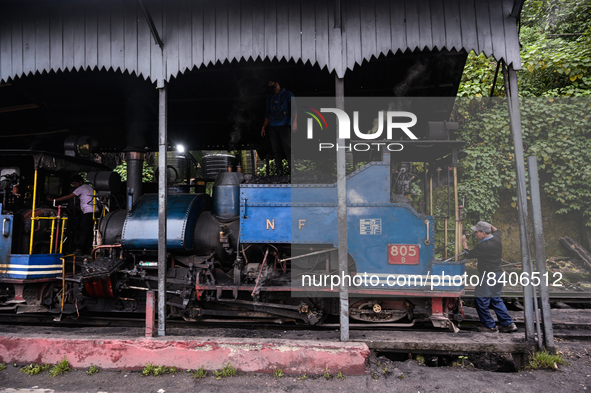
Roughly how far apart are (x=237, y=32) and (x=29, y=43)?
3148 millimetres

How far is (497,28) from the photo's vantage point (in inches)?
168

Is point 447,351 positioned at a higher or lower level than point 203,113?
lower

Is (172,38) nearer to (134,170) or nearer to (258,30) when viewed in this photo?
(258,30)

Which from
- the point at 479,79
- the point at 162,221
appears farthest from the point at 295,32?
the point at 479,79

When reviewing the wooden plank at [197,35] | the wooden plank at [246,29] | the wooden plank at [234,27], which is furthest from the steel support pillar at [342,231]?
the wooden plank at [197,35]

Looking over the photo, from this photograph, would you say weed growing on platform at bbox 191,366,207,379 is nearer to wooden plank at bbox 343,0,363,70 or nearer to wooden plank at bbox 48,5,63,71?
wooden plank at bbox 343,0,363,70

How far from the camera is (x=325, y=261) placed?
5.19 m

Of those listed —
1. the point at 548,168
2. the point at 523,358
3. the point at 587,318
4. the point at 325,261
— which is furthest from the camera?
the point at 548,168

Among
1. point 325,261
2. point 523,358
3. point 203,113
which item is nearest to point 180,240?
point 325,261

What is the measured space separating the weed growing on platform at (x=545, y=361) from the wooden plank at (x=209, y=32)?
18.1ft

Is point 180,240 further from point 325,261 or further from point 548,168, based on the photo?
point 548,168

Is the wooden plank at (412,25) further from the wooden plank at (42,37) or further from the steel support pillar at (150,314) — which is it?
the wooden plank at (42,37)

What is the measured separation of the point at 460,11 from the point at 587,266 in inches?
310

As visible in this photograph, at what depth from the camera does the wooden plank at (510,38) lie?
4.20m
